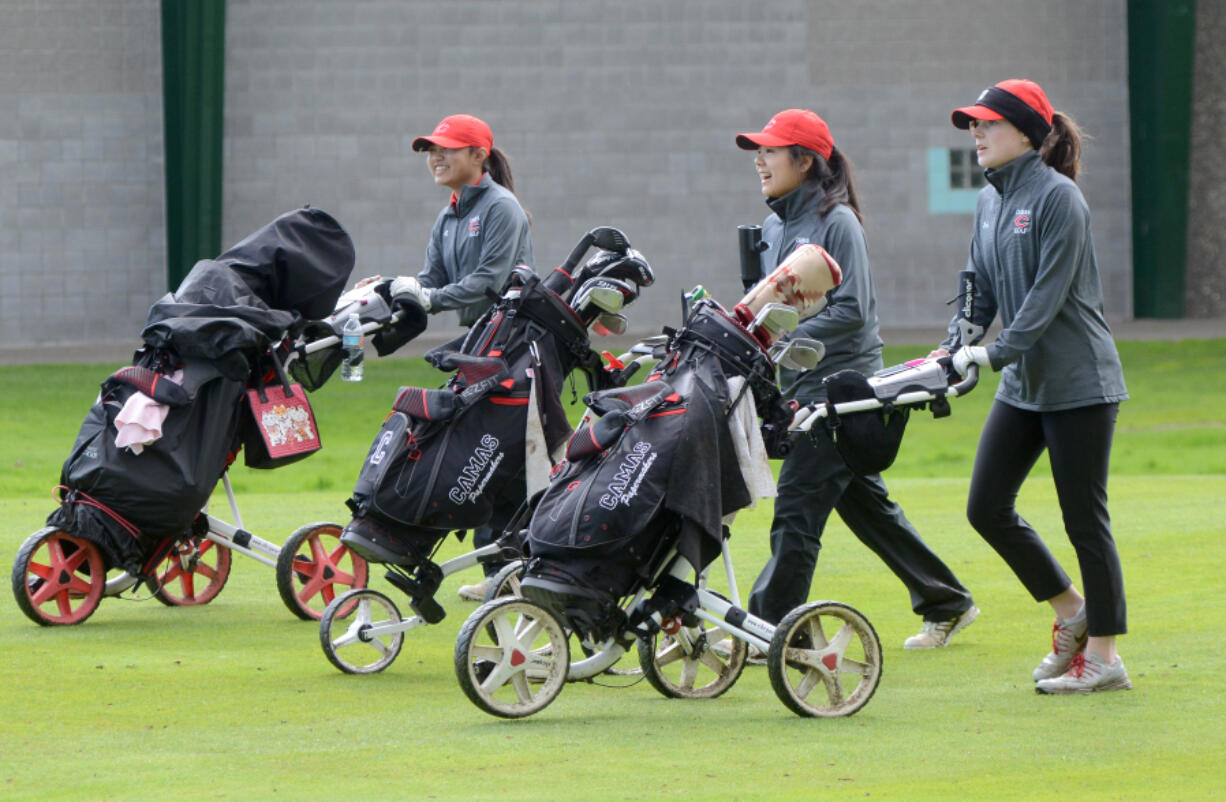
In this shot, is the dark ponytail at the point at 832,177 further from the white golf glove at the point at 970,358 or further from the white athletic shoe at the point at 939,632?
the white athletic shoe at the point at 939,632

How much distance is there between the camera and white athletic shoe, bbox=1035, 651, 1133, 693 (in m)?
5.76

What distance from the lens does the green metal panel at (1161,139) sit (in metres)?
21.9

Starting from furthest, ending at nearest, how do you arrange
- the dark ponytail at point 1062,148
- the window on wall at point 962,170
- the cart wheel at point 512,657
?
1. the window on wall at point 962,170
2. the dark ponytail at point 1062,148
3. the cart wheel at point 512,657

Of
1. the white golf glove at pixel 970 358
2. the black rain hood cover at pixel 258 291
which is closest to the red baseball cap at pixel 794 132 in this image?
the white golf glove at pixel 970 358

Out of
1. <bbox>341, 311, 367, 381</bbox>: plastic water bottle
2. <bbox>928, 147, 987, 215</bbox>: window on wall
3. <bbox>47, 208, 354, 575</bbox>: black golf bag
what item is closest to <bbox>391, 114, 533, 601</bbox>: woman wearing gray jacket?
<bbox>341, 311, 367, 381</bbox>: plastic water bottle

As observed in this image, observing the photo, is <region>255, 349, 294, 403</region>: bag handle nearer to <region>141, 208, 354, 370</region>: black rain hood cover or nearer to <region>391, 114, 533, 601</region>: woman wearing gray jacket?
<region>141, 208, 354, 370</region>: black rain hood cover

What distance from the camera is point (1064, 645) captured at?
19.6ft

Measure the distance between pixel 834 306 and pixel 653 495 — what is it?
52.1 inches

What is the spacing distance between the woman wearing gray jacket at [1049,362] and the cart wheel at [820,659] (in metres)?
0.66

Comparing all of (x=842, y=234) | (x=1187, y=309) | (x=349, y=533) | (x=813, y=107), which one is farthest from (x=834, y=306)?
(x=1187, y=309)

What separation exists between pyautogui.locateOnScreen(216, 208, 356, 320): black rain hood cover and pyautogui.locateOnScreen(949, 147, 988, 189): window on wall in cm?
1552

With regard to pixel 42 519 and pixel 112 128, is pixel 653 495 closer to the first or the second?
pixel 42 519

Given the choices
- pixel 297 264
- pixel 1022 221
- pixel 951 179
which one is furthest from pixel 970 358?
pixel 951 179

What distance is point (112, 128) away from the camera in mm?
21047
